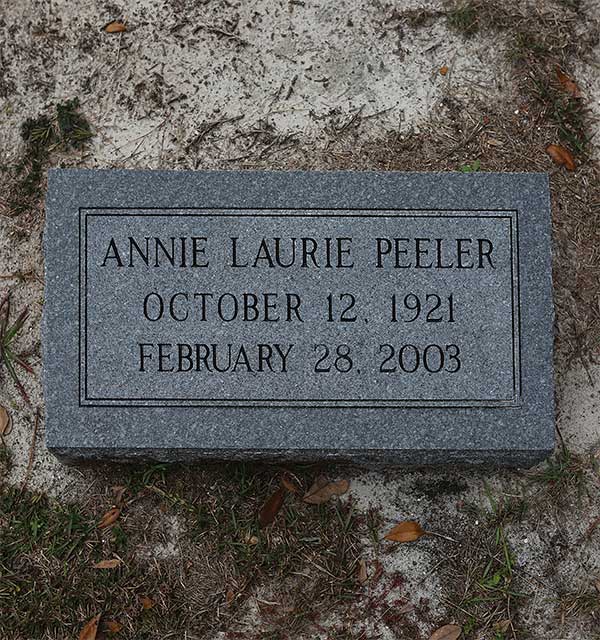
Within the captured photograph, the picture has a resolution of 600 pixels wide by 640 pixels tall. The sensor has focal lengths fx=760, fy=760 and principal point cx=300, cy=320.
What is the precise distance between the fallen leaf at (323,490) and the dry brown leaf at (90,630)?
0.99 meters

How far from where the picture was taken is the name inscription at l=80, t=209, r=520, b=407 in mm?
2922

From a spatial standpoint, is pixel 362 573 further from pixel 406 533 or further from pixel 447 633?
pixel 447 633

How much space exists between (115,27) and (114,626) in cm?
265

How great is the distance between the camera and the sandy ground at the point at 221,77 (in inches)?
136

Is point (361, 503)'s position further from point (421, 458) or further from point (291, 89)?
point (291, 89)

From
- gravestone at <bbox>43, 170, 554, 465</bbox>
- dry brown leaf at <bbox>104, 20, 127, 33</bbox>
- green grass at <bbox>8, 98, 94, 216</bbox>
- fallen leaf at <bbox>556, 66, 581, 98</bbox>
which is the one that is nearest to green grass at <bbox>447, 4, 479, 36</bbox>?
fallen leaf at <bbox>556, 66, 581, 98</bbox>

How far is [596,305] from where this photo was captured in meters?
3.39

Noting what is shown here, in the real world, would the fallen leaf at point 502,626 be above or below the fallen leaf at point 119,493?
below

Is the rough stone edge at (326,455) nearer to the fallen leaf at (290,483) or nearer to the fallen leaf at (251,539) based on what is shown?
the fallen leaf at (290,483)

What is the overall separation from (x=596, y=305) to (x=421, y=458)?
1.11 meters

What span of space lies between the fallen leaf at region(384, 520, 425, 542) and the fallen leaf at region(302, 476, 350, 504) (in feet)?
0.89

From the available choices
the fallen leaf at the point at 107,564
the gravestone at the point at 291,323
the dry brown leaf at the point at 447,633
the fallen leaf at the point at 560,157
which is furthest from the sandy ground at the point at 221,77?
the dry brown leaf at the point at 447,633

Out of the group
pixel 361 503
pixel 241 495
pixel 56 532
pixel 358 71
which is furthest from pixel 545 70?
pixel 56 532

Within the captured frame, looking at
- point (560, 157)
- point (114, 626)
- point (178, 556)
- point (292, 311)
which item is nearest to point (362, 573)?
point (178, 556)
